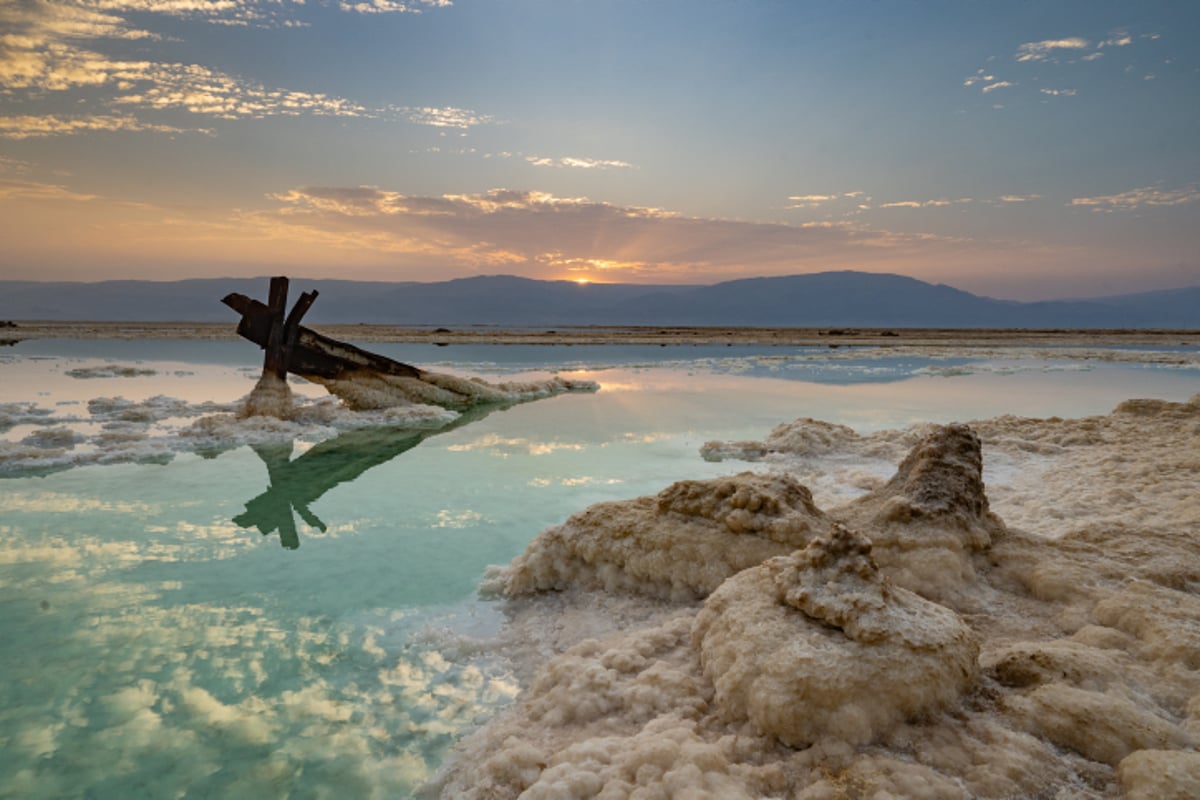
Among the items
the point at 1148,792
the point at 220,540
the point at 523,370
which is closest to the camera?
the point at 1148,792

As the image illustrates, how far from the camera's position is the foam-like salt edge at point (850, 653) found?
8.92ft

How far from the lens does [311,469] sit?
10.9 m

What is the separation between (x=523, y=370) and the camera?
3073 centimetres

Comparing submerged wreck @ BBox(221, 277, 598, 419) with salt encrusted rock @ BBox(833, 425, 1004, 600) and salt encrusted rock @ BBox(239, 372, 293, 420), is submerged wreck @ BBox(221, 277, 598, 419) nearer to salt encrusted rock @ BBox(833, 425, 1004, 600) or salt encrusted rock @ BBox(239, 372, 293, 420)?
salt encrusted rock @ BBox(239, 372, 293, 420)

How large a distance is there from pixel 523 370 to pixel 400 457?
1902 centimetres

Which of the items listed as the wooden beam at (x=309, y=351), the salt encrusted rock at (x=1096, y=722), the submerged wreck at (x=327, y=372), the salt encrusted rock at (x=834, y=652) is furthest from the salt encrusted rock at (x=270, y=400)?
the salt encrusted rock at (x=1096, y=722)

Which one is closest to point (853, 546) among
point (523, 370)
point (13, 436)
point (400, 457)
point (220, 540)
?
point (220, 540)

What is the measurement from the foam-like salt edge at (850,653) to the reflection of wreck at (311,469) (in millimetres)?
3665

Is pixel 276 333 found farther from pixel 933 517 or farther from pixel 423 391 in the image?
pixel 933 517

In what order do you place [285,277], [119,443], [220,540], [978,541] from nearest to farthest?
[978,541]
[220,540]
[119,443]
[285,277]

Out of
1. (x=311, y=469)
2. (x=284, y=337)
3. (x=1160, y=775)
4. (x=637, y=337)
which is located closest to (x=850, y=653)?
(x=1160, y=775)

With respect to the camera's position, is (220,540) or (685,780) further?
(220,540)

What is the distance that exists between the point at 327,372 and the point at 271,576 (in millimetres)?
11030

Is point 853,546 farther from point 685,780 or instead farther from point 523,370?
point 523,370
